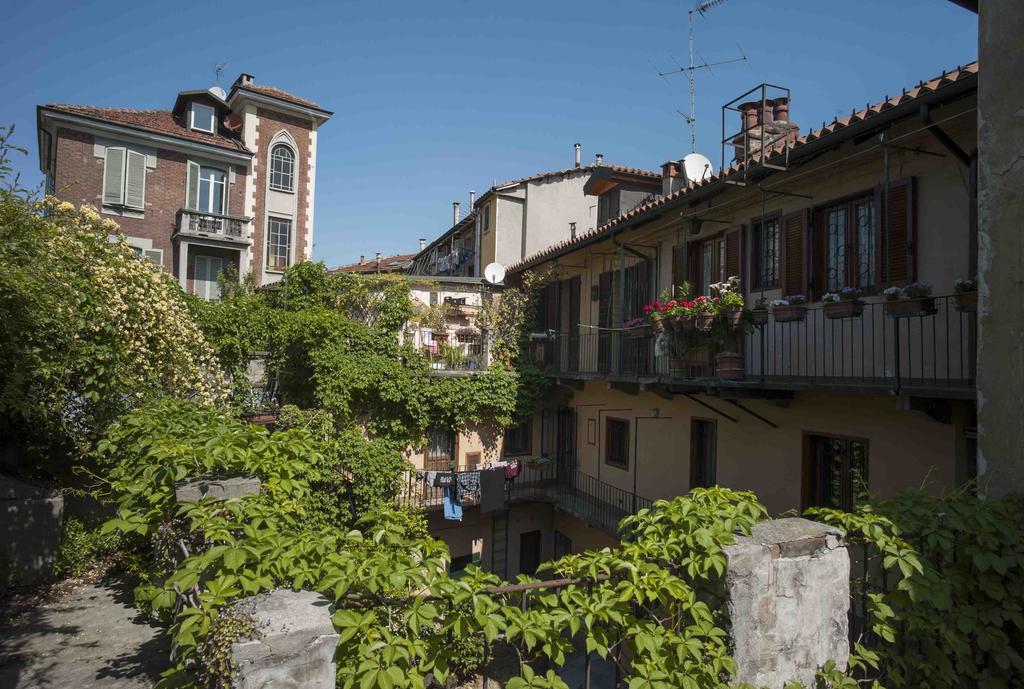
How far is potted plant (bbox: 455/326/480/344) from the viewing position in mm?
16875

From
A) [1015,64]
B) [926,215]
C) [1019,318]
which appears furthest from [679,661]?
[926,215]

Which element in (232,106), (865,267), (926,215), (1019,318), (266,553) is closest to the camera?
(266,553)

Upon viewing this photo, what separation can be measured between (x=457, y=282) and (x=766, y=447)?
10.8 metres

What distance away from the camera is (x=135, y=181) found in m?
21.8

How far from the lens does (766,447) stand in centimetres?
970

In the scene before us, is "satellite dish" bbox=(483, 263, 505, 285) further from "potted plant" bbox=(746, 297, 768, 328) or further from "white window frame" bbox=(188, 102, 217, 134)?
"white window frame" bbox=(188, 102, 217, 134)

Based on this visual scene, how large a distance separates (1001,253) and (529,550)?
15.2 m

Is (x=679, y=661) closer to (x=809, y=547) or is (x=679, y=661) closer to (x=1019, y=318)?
(x=809, y=547)

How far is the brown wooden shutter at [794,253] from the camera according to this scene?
351 inches

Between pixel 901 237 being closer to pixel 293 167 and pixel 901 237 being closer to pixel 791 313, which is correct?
pixel 791 313

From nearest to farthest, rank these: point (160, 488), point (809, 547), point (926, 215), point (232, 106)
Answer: point (809, 547) < point (160, 488) < point (926, 215) < point (232, 106)

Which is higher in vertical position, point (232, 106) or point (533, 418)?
point (232, 106)

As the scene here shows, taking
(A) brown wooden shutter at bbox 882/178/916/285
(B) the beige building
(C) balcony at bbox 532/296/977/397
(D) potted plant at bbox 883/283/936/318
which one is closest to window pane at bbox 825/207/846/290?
(B) the beige building

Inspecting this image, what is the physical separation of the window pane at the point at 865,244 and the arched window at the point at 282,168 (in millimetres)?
23283
